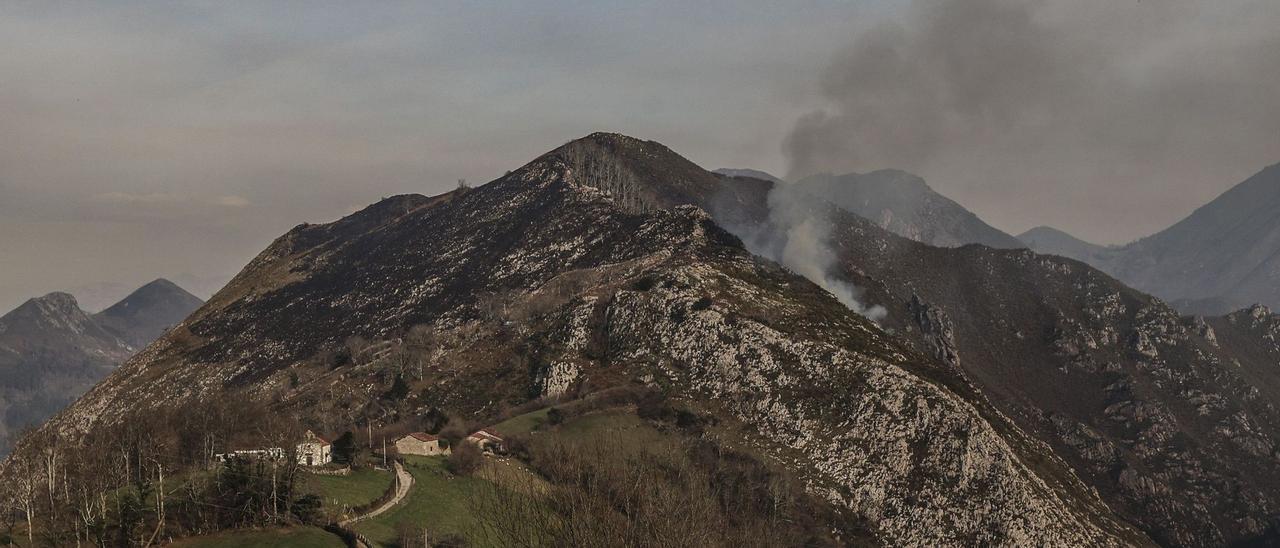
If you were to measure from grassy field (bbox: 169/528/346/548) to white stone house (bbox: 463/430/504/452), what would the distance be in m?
49.8

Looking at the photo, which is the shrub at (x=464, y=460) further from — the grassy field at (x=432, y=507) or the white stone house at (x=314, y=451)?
the white stone house at (x=314, y=451)

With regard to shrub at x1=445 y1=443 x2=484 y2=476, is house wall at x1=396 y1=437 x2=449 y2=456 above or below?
above

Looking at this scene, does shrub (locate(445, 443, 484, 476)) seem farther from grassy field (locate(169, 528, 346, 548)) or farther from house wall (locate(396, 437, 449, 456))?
grassy field (locate(169, 528, 346, 548))

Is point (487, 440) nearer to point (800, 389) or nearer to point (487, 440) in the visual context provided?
point (487, 440)

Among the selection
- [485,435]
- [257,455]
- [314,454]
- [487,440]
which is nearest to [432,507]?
[257,455]

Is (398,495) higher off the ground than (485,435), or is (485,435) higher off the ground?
(485,435)

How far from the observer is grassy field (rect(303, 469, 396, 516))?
97.2 meters

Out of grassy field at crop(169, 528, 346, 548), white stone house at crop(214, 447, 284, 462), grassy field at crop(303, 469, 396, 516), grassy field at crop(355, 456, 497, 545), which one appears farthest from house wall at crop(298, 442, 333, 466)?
grassy field at crop(169, 528, 346, 548)

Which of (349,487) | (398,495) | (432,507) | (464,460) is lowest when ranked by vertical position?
(432,507)

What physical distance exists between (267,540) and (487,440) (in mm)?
59234

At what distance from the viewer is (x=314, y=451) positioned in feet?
391

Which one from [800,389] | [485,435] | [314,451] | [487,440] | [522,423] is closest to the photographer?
[314,451]

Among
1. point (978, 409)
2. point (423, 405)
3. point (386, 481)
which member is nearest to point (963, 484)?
point (978, 409)

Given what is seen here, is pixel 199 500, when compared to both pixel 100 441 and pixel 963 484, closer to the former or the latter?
pixel 100 441
